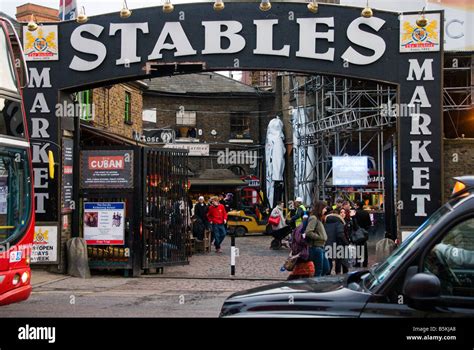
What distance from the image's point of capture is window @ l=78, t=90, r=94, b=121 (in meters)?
20.4

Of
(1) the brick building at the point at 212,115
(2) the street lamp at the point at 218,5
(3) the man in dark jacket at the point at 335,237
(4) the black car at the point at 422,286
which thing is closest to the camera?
(4) the black car at the point at 422,286

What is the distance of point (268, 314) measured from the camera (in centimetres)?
409

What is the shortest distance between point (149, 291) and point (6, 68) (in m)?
5.46

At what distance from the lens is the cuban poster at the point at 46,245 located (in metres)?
14.7

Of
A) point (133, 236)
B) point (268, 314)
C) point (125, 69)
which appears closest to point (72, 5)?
point (125, 69)

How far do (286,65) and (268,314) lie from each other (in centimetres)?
1091

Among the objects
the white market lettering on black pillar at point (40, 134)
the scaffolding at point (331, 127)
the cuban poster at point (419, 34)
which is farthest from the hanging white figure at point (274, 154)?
the cuban poster at point (419, 34)

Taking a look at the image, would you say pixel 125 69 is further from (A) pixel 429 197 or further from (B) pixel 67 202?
(A) pixel 429 197

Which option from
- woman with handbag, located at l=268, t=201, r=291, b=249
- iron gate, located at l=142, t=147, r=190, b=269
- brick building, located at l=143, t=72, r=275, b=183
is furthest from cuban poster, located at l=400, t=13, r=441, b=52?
brick building, located at l=143, t=72, r=275, b=183

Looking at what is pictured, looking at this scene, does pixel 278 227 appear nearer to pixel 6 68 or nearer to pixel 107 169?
pixel 107 169

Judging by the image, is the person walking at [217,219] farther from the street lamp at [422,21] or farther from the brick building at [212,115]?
the brick building at [212,115]

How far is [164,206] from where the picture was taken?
15.3m

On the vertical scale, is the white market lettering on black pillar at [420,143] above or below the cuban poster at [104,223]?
above
